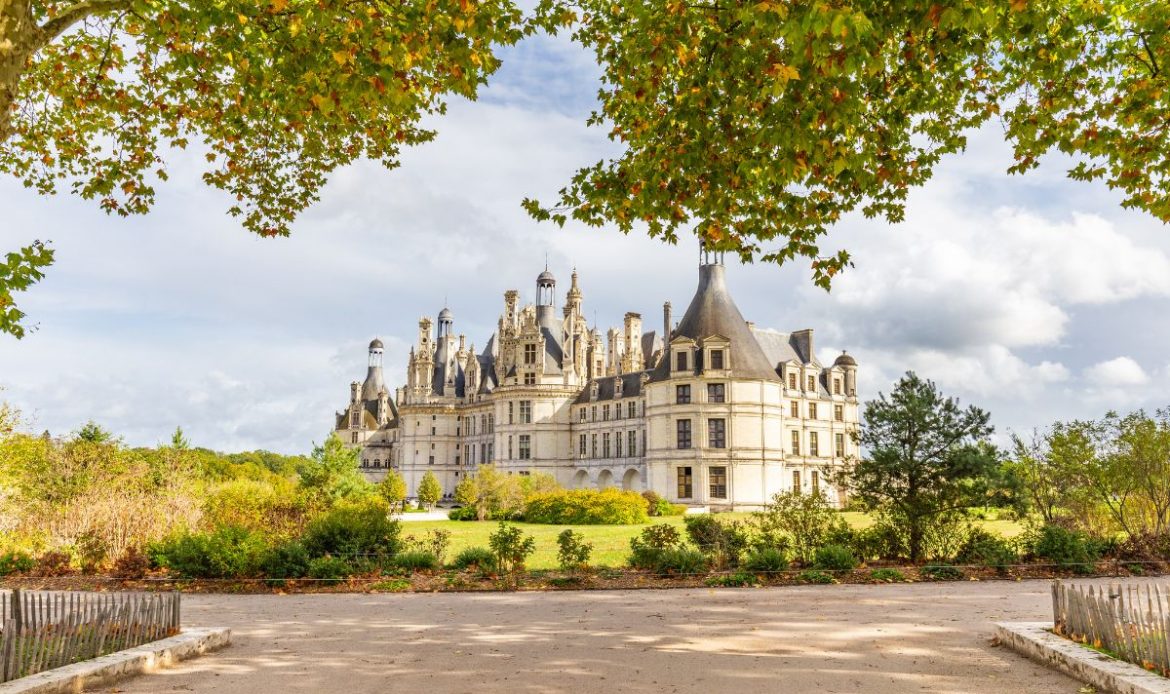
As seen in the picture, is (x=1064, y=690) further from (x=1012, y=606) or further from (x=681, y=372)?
(x=681, y=372)

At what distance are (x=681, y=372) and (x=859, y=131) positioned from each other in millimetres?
37939

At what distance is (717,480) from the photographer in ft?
153

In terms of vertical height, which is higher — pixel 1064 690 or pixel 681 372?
pixel 681 372

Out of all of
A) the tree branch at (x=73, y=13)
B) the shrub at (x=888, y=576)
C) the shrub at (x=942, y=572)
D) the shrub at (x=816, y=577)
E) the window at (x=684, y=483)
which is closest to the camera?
the tree branch at (x=73, y=13)

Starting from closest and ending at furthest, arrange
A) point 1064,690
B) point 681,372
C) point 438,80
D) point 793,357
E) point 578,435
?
point 1064,690 → point 438,80 → point 681,372 → point 793,357 → point 578,435

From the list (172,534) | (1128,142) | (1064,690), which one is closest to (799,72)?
(1128,142)

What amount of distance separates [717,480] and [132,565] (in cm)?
3525

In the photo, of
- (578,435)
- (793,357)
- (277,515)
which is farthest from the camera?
(578,435)

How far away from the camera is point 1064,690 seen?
7371 millimetres

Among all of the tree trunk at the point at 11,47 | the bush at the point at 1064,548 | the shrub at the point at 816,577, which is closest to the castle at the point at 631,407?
the bush at the point at 1064,548

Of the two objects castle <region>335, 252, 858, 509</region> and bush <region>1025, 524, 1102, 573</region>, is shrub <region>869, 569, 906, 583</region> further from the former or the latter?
castle <region>335, 252, 858, 509</region>

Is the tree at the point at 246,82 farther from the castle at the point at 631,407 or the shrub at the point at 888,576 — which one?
the castle at the point at 631,407

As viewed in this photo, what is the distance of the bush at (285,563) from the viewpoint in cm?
1495

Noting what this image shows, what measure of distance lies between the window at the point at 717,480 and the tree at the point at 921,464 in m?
30.1
